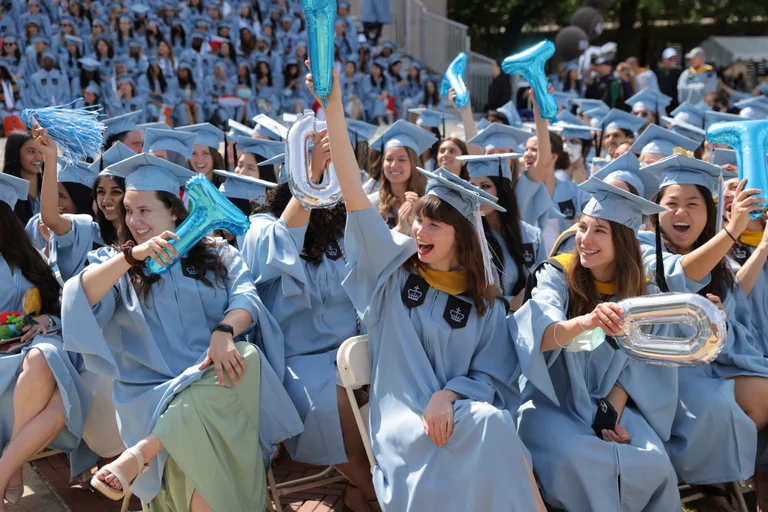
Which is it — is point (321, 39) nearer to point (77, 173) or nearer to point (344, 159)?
point (344, 159)

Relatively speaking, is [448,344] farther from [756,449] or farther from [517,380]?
[756,449]

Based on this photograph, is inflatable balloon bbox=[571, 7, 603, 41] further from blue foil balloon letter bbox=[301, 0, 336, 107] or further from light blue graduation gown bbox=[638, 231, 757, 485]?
blue foil balloon letter bbox=[301, 0, 336, 107]

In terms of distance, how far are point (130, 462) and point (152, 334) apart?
625 millimetres

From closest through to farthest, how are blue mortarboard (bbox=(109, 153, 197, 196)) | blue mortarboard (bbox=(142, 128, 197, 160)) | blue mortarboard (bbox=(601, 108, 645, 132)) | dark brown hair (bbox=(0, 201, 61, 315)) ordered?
blue mortarboard (bbox=(109, 153, 197, 196)) → dark brown hair (bbox=(0, 201, 61, 315)) → blue mortarboard (bbox=(142, 128, 197, 160)) → blue mortarboard (bbox=(601, 108, 645, 132))

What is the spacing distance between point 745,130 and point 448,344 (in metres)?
1.93

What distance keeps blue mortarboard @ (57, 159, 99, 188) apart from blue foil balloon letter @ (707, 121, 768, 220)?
3848mm

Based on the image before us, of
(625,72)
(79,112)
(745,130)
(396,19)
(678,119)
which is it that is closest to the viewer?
(745,130)

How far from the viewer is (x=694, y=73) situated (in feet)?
49.7

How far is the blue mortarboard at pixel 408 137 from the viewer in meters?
5.86

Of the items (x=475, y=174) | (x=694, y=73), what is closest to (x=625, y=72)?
(x=694, y=73)

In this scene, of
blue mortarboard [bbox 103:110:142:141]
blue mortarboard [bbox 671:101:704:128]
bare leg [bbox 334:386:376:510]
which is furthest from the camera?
blue mortarboard [bbox 671:101:704:128]

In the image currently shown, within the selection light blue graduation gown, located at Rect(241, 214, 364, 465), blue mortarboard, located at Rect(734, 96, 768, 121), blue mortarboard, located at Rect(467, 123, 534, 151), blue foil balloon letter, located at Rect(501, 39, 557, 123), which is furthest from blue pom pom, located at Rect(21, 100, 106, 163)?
blue mortarboard, located at Rect(734, 96, 768, 121)

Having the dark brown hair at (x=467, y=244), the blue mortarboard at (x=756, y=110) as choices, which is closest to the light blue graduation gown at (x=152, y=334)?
the dark brown hair at (x=467, y=244)

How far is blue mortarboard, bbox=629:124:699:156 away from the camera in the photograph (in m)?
5.82
